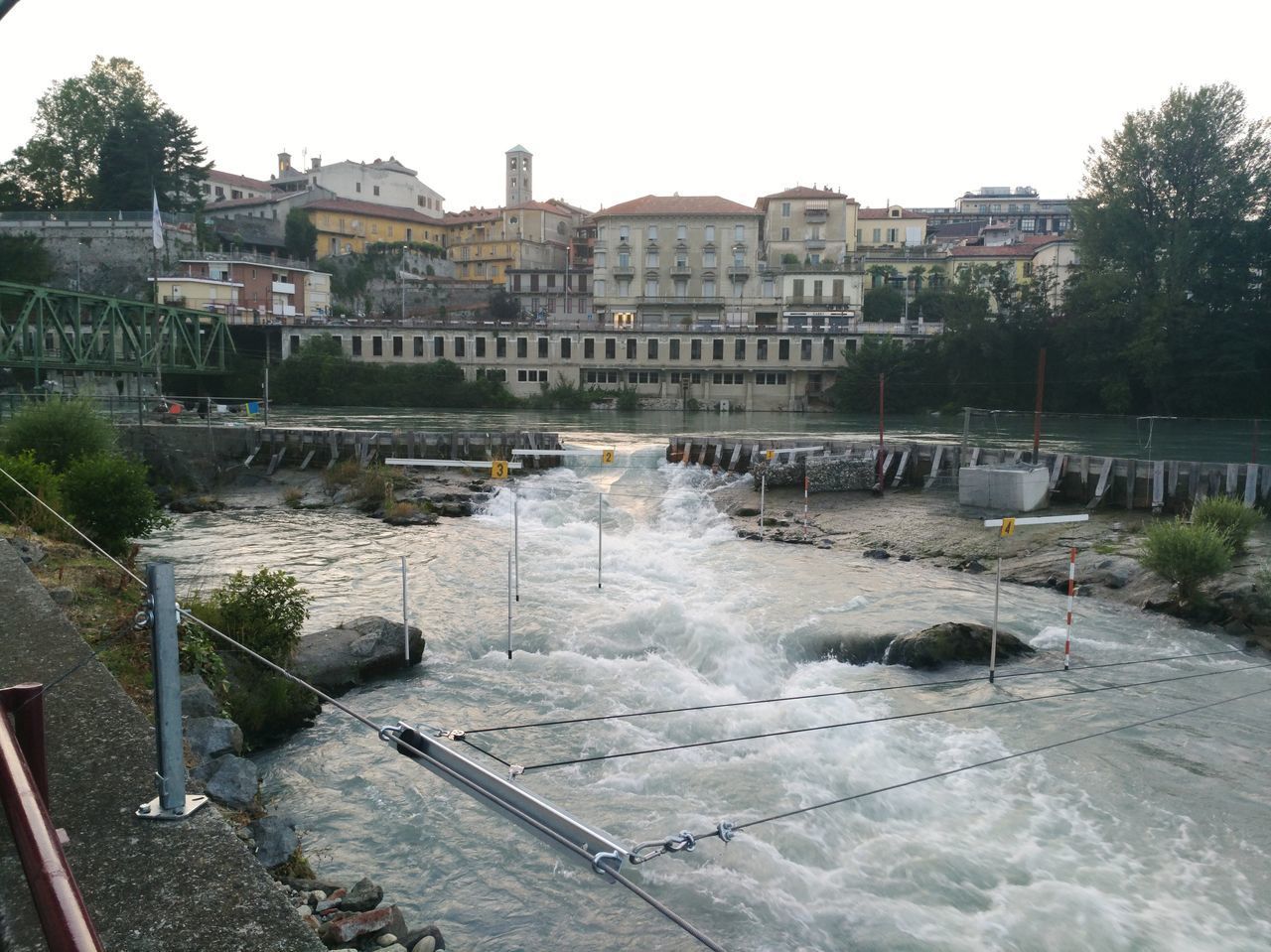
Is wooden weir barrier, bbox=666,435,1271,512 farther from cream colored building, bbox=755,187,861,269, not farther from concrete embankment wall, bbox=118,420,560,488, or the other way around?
cream colored building, bbox=755,187,861,269

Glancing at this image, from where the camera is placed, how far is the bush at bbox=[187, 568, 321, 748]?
1120 cm

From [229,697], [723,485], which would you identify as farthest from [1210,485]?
[229,697]

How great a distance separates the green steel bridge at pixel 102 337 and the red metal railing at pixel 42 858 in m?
42.8

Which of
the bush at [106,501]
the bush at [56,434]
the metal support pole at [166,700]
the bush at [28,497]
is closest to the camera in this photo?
the metal support pole at [166,700]

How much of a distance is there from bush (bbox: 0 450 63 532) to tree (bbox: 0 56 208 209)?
7773 cm

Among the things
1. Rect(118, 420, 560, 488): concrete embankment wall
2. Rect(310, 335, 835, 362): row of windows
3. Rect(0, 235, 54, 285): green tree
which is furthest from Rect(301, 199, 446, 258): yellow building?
Rect(118, 420, 560, 488): concrete embankment wall

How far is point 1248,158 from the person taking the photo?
60031 millimetres

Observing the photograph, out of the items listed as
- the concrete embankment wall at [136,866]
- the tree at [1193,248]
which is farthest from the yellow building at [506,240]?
the concrete embankment wall at [136,866]

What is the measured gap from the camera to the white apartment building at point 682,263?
90.3 m

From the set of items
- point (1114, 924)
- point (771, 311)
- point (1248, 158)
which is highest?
point (1248, 158)

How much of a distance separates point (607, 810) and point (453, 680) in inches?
177

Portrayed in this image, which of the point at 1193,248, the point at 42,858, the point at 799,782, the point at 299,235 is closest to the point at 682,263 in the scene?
the point at 299,235

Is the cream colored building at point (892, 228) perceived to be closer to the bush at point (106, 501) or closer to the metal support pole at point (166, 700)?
the bush at point (106, 501)

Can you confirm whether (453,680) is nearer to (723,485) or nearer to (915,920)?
(915,920)
